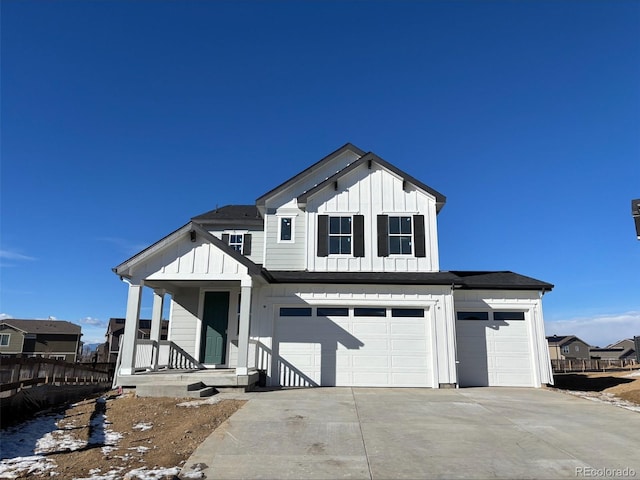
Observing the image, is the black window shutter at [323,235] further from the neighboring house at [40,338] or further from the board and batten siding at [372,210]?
the neighboring house at [40,338]

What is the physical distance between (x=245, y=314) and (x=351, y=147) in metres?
7.63

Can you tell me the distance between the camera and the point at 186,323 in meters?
14.2

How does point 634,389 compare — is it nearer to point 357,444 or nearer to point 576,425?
point 576,425

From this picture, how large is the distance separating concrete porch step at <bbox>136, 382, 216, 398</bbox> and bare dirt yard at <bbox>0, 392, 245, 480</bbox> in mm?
233

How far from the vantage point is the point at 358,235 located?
14094mm

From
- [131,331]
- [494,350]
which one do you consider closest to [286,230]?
[131,331]

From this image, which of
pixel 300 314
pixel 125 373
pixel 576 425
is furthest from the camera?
pixel 300 314

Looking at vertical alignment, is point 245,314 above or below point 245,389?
above

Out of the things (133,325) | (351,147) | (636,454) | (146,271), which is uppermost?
(351,147)

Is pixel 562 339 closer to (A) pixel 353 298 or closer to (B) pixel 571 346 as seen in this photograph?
(B) pixel 571 346

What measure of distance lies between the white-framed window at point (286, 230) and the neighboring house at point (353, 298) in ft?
0.11

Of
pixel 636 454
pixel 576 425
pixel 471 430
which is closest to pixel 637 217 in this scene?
pixel 576 425

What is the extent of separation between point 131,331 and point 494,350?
10.7m

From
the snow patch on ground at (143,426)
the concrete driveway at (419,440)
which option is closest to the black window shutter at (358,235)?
the concrete driveway at (419,440)
